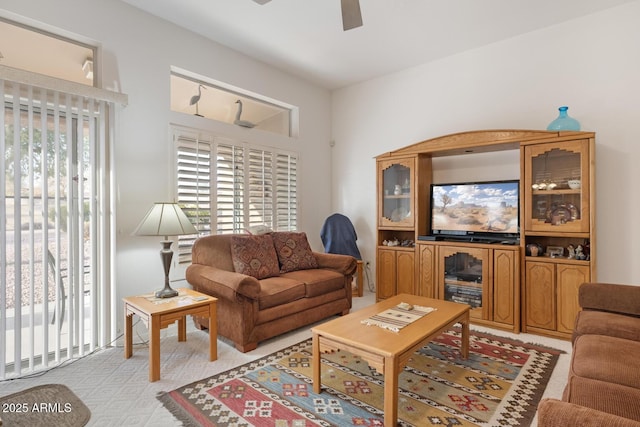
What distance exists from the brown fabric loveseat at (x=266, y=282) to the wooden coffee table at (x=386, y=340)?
2.66ft

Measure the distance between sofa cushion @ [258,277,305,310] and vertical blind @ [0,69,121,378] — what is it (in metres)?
1.30

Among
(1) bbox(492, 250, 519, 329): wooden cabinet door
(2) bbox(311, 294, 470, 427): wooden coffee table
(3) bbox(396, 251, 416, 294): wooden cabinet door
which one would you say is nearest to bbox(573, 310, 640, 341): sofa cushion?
(2) bbox(311, 294, 470, 427): wooden coffee table

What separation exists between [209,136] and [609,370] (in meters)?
3.64

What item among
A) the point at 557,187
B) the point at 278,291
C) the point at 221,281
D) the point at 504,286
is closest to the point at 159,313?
the point at 221,281

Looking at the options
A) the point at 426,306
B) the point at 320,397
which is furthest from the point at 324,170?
the point at 320,397

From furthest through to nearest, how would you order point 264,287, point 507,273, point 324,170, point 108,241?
point 324,170 → point 507,273 → point 264,287 → point 108,241

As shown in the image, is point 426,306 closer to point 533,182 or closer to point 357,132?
point 533,182

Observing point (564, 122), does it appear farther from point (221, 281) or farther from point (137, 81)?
point (137, 81)

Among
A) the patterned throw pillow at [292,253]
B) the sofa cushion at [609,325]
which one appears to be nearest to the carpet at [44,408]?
the patterned throw pillow at [292,253]

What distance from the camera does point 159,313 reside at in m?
2.35

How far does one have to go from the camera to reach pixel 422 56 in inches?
161

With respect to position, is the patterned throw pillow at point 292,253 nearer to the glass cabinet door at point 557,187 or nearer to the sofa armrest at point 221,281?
the sofa armrest at point 221,281

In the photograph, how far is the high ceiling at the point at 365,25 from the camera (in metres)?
3.02

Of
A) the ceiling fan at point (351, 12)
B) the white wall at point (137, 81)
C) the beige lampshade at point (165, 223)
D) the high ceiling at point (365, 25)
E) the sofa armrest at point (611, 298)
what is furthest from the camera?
the high ceiling at point (365, 25)
